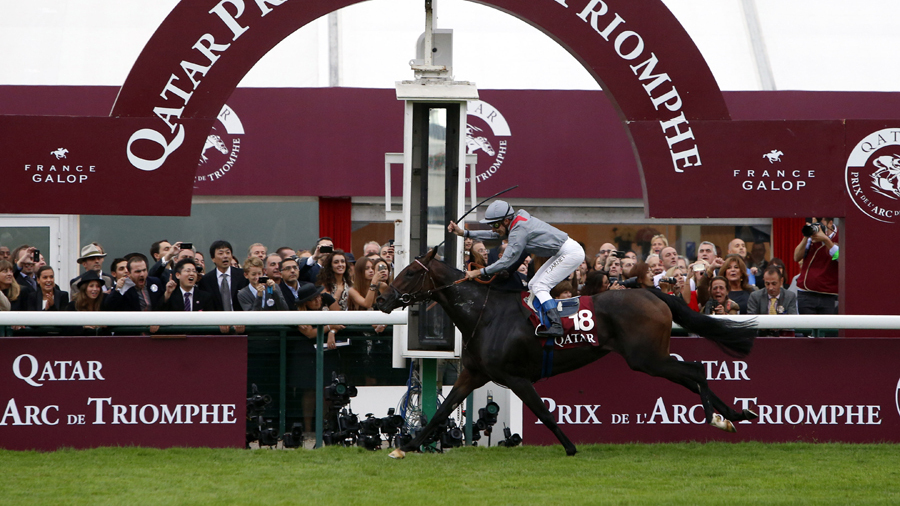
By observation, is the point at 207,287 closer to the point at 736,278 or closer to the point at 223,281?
the point at 223,281

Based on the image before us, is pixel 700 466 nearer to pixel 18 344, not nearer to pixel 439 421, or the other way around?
pixel 439 421

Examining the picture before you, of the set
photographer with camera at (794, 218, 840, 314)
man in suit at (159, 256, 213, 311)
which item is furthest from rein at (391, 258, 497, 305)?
photographer with camera at (794, 218, 840, 314)

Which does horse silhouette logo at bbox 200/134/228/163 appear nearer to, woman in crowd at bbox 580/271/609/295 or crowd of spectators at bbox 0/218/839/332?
crowd of spectators at bbox 0/218/839/332

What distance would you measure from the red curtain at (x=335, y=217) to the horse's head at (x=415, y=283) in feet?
18.1

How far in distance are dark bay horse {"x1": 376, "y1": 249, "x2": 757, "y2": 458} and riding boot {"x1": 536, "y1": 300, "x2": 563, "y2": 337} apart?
13cm

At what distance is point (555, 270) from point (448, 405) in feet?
3.66

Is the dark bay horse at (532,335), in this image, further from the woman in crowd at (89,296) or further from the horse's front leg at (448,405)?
the woman in crowd at (89,296)

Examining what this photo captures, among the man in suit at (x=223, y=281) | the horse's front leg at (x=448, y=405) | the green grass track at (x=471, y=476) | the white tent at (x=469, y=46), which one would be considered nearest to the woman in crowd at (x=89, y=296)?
the man in suit at (x=223, y=281)

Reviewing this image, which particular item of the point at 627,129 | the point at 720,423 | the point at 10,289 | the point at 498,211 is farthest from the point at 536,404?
the point at 10,289

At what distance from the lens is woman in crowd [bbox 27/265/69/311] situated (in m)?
8.43

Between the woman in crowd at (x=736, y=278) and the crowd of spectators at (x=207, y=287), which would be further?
the woman in crowd at (x=736, y=278)

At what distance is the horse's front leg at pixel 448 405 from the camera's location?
658 cm

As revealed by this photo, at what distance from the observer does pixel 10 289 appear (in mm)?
8594

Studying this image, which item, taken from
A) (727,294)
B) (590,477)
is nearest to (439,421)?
(590,477)
